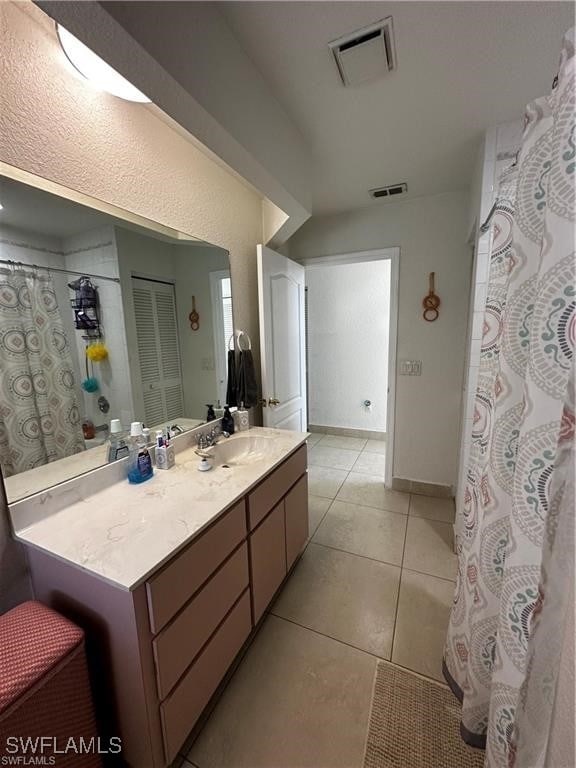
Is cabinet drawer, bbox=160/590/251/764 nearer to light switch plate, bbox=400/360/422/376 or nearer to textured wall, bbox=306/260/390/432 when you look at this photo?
light switch plate, bbox=400/360/422/376

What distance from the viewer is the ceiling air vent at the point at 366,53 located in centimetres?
103

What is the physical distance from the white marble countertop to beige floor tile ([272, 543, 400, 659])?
33.1 inches

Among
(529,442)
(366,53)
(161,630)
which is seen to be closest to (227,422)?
(161,630)

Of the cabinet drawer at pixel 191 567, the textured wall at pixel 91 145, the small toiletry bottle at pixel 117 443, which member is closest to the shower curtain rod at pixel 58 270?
the textured wall at pixel 91 145

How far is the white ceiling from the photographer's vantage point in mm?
969

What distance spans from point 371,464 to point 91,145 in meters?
3.25

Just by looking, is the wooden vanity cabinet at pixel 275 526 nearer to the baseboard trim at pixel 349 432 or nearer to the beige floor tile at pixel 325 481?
the beige floor tile at pixel 325 481

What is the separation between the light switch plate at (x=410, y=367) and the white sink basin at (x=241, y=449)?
1.43 metres

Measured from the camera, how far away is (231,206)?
6.31 ft

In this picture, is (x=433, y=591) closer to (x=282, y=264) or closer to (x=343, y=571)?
(x=343, y=571)

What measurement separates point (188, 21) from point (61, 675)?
6.07ft

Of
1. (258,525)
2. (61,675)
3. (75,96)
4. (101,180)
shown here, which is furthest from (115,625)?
(75,96)

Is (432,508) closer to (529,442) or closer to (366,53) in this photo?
(529,442)

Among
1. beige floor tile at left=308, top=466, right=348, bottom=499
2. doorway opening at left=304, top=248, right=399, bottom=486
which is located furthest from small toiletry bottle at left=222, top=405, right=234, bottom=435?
doorway opening at left=304, top=248, right=399, bottom=486
